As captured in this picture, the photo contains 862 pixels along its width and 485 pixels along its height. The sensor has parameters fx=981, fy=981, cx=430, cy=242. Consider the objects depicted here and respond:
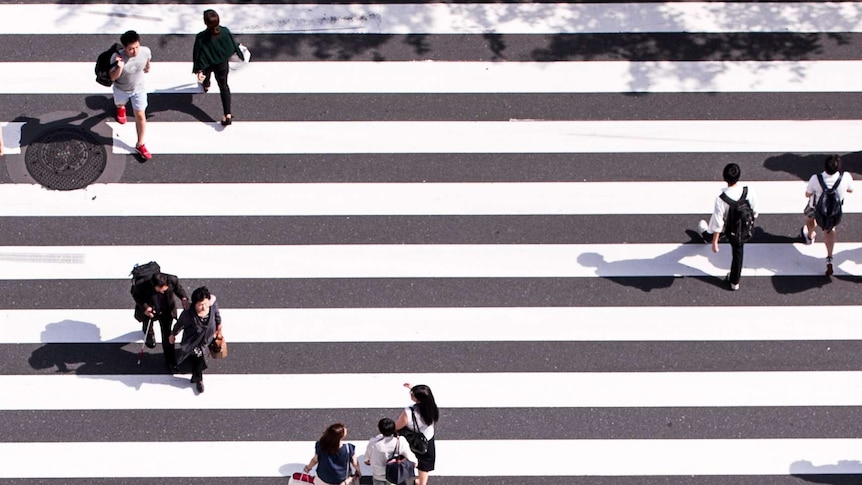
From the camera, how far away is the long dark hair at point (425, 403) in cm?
926

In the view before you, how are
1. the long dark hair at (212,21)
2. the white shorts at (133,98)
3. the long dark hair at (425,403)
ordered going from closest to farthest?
the long dark hair at (425,403) < the long dark hair at (212,21) < the white shorts at (133,98)

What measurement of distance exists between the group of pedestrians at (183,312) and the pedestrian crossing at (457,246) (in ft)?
2.86

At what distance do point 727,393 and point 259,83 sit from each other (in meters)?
6.69

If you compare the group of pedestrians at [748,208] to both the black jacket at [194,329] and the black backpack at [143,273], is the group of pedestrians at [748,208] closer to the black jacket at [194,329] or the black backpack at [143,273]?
the black jacket at [194,329]

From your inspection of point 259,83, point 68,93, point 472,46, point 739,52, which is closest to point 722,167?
point 739,52

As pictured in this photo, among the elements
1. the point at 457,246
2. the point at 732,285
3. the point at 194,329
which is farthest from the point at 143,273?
the point at 732,285

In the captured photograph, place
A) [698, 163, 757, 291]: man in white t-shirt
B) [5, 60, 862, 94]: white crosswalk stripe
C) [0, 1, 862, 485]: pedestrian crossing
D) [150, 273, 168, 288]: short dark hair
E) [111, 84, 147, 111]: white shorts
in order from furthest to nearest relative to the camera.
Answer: [5, 60, 862, 94]: white crosswalk stripe → [111, 84, 147, 111]: white shorts → [0, 1, 862, 485]: pedestrian crossing → [698, 163, 757, 291]: man in white t-shirt → [150, 273, 168, 288]: short dark hair

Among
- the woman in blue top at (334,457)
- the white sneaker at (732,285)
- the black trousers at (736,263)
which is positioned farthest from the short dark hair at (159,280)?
the white sneaker at (732,285)

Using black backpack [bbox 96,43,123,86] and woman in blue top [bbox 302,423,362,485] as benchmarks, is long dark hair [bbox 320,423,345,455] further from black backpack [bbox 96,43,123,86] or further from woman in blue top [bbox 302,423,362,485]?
black backpack [bbox 96,43,123,86]

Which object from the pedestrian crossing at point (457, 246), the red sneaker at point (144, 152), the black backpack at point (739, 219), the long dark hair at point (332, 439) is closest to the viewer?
the long dark hair at point (332, 439)

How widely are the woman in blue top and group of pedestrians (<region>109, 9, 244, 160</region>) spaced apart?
4.43 m

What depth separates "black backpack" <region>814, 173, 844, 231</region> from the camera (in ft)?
35.0

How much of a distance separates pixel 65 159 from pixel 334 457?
5247 mm

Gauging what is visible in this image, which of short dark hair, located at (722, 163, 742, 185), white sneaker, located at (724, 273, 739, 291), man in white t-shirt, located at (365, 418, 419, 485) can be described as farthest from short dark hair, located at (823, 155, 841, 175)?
man in white t-shirt, located at (365, 418, 419, 485)
